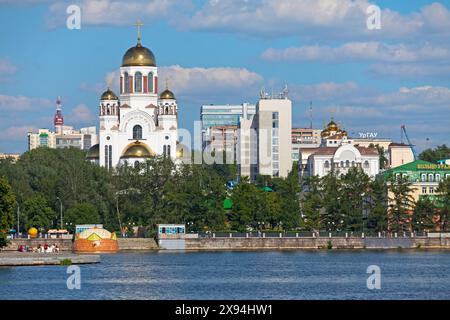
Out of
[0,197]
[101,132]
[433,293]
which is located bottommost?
[433,293]

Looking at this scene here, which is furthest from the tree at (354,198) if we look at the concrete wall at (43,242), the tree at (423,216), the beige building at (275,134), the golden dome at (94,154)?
the beige building at (275,134)

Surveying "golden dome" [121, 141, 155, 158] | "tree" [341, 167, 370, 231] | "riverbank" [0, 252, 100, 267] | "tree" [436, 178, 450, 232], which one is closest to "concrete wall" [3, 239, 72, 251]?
"riverbank" [0, 252, 100, 267]

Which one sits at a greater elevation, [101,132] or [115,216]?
[101,132]

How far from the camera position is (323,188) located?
114 m

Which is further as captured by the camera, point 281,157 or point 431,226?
point 281,157

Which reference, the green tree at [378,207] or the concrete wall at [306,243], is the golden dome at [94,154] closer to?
the green tree at [378,207]

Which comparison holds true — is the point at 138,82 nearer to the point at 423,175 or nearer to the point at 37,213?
the point at 37,213

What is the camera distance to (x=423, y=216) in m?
110

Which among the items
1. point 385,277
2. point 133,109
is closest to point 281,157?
point 133,109

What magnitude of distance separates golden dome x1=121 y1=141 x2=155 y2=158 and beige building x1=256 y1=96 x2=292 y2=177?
35.7 meters

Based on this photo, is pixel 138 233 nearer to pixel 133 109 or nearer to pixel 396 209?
pixel 396 209

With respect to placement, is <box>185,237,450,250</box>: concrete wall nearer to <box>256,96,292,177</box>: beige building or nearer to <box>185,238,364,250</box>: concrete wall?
<box>185,238,364,250</box>: concrete wall

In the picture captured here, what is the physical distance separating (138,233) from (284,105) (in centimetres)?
6329

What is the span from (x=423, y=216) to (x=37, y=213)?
34074 millimetres
